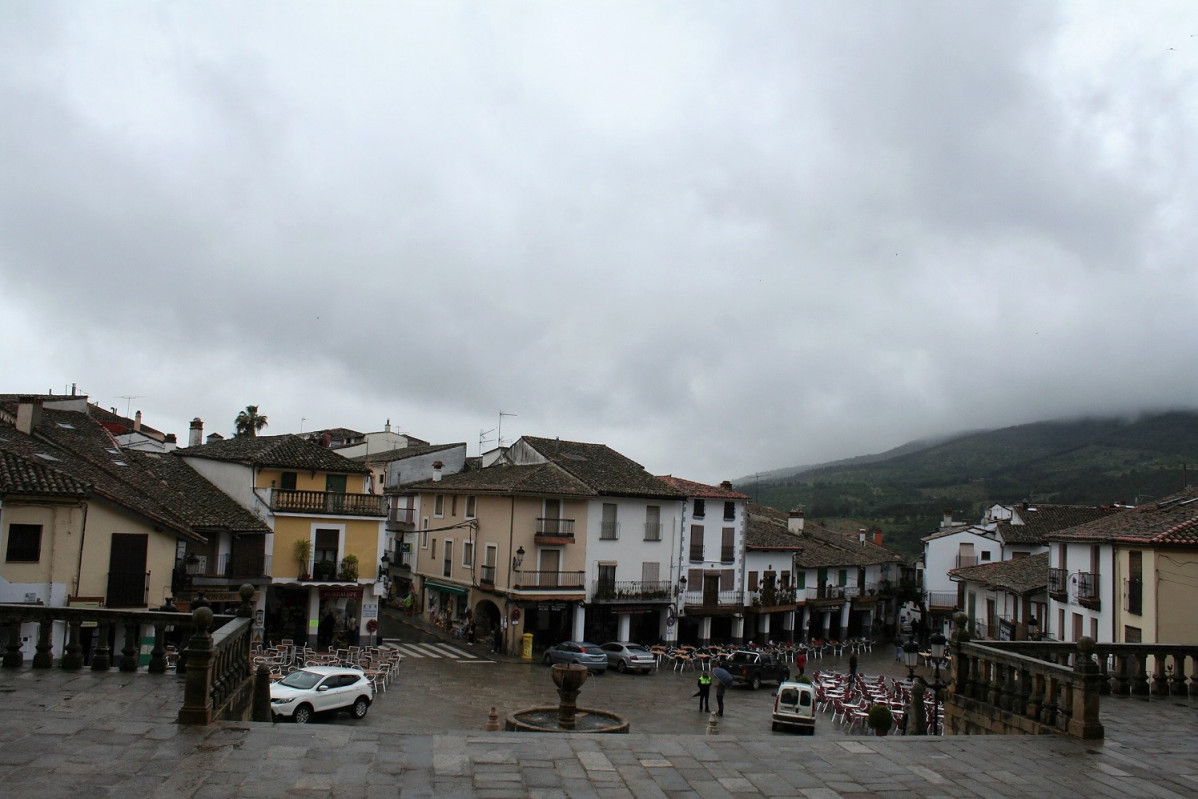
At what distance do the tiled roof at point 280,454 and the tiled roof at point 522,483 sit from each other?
6.88m

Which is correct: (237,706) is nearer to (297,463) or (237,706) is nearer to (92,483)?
(92,483)

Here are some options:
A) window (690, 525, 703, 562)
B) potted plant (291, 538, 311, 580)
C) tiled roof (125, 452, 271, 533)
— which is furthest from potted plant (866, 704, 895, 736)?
tiled roof (125, 452, 271, 533)

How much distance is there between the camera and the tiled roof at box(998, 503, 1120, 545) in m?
57.8

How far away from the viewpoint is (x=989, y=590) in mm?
49656

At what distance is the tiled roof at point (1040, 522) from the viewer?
190ft

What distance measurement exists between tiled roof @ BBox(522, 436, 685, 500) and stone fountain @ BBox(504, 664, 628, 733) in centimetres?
2608

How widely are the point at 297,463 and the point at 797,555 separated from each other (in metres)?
31.3

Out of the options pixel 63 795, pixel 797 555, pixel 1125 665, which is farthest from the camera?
pixel 797 555

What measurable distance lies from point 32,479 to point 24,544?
5.65 feet

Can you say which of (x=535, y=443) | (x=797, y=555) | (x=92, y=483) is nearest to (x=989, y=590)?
(x=797, y=555)

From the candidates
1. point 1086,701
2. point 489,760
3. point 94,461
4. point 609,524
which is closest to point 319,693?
point 489,760

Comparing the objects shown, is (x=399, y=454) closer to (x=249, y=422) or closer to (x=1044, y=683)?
(x=249, y=422)

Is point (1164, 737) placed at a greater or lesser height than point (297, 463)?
lesser

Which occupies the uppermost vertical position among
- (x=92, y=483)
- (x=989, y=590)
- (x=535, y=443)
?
(x=535, y=443)
